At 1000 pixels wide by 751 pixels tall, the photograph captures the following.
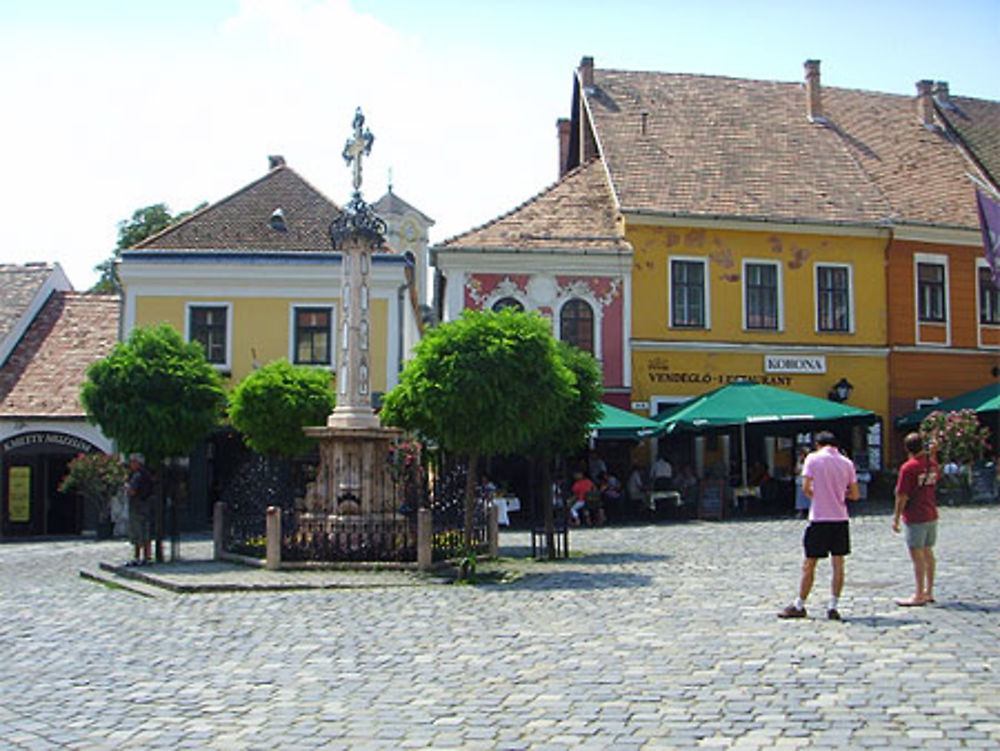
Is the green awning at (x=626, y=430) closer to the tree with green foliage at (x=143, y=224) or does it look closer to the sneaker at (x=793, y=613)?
the sneaker at (x=793, y=613)

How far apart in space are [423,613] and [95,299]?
2447 cm

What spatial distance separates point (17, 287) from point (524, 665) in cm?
2766

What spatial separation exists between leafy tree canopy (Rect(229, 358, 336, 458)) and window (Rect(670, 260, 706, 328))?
10.6 meters

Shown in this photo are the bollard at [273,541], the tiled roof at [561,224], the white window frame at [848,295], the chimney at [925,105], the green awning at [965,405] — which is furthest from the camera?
the chimney at [925,105]

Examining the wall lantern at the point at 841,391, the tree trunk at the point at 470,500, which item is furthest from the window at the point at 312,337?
the tree trunk at the point at 470,500

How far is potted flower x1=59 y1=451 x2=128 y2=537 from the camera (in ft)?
83.3

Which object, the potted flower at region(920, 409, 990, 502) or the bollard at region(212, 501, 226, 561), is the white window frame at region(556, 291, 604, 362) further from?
the bollard at region(212, 501, 226, 561)

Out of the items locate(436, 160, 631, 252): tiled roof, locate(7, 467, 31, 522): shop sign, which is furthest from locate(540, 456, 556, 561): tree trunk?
locate(7, 467, 31, 522): shop sign

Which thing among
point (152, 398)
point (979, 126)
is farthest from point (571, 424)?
point (979, 126)

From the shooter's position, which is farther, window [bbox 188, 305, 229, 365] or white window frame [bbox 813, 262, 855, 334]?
white window frame [bbox 813, 262, 855, 334]

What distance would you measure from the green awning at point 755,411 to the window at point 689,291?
12.9 feet

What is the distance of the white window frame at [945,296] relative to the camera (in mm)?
29906

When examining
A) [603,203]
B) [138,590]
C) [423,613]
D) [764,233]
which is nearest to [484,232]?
[603,203]

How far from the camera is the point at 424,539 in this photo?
15.1 meters
